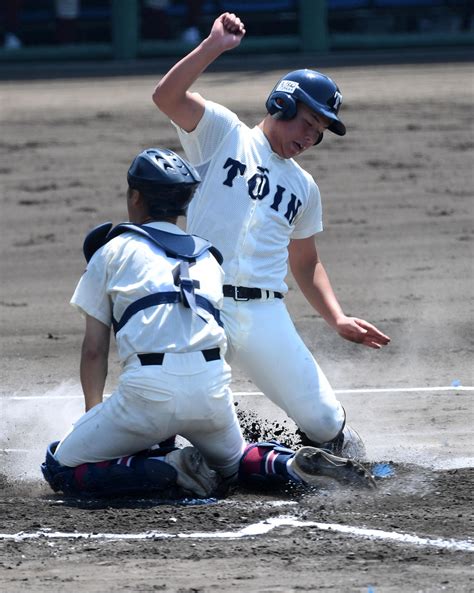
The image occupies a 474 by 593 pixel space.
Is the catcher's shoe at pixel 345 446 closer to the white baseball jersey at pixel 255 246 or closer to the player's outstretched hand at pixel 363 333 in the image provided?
the white baseball jersey at pixel 255 246

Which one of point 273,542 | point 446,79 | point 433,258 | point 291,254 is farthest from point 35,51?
point 273,542

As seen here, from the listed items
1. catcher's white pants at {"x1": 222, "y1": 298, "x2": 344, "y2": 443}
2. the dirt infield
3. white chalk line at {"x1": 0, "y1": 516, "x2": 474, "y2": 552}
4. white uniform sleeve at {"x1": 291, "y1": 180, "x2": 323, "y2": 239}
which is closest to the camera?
the dirt infield

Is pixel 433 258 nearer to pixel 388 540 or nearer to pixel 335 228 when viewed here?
pixel 335 228

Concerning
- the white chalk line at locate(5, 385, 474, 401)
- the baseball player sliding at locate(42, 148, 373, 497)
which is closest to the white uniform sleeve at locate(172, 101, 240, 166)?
the baseball player sliding at locate(42, 148, 373, 497)

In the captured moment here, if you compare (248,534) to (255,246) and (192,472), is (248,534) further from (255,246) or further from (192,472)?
(255,246)

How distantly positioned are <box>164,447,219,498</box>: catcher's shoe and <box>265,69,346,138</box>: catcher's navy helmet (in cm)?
144

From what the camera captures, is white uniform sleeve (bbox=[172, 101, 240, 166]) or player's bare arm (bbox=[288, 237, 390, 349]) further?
player's bare arm (bbox=[288, 237, 390, 349])

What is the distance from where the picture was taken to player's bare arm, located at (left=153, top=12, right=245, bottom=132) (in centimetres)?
525

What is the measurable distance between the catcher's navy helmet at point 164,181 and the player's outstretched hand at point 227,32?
0.54 metres

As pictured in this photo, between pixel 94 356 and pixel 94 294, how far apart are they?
232mm

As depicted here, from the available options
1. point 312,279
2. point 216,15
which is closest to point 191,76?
point 312,279

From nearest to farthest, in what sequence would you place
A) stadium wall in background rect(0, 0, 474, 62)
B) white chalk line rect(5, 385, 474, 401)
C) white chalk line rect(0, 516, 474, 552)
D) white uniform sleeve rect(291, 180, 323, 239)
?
1. white chalk line rect(0, 516, 474, 552)
2. white uniform sleeve rect(291, 180, 323, 239)
3. white chalk line rect(5, 385, 474, 401)
4. stadium wall in background rect(0, 0, 474, 62)

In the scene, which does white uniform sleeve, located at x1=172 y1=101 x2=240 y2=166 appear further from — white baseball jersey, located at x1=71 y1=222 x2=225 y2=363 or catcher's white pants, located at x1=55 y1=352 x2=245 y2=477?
catcher's white pants, located at x1=55 y1=352 x2=245 y2=477

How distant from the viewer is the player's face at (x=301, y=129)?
546 cm
